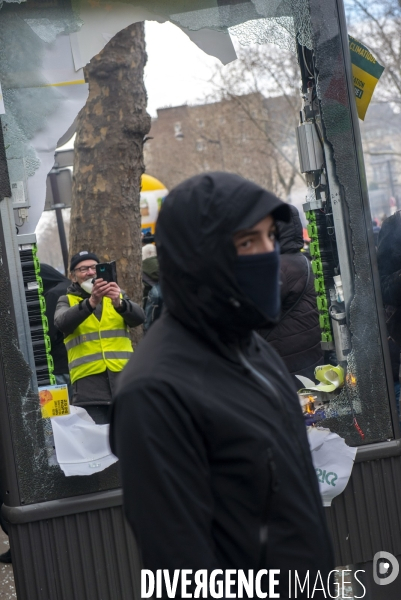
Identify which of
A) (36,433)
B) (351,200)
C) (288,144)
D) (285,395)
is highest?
(288,144)

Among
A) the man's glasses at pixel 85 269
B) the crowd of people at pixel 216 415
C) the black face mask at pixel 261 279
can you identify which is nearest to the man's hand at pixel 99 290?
the man's glasses at pixel 85 269

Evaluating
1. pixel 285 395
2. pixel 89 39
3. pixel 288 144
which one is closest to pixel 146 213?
pixel 288 144

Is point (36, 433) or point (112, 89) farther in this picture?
point (112, 89)

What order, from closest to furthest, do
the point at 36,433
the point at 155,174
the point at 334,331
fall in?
the point at 36,433 < the point at 334,331 < the point at 155,174

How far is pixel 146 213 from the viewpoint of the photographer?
2034cm

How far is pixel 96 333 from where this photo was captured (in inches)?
175

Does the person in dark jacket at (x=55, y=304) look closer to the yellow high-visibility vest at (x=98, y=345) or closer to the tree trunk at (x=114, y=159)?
the yellow high-visibility vest at (x=98, y=345)

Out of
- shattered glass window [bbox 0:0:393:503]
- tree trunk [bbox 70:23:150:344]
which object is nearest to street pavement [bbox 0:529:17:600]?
shattered glass window [bbox 0:0:393:503]

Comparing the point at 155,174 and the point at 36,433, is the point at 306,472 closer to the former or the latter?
the point at 36,433

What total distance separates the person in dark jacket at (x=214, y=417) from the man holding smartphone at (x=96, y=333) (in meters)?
2.52

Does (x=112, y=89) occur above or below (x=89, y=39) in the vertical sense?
above

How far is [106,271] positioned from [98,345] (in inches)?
17.7

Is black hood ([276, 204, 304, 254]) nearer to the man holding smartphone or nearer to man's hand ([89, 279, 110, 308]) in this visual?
the man holding smartphone

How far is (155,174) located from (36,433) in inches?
1474
